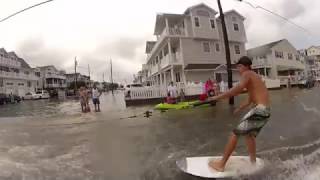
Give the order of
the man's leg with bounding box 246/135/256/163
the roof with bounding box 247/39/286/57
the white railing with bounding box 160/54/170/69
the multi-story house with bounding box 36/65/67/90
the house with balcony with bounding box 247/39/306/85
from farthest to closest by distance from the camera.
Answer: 1. the multi-story house with bounding box 36/65/67/90
2. the roof with bounding box 247/39/286/57
3. the house with balcony with bounding box 247/39/306/85
4. the white railing with bounding box 160/54/170/69
5. the man's leg with bounding box 246/135/256/163

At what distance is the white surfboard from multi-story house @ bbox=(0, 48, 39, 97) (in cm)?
6557

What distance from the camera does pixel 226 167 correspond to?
5305mm

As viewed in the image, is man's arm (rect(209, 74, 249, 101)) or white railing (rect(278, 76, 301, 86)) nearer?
man's arm (rect(209, 74, 249, 101))

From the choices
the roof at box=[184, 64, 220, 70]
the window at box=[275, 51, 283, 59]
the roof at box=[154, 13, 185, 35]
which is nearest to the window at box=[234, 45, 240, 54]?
the roof at box=[184, 64, 220, 70]

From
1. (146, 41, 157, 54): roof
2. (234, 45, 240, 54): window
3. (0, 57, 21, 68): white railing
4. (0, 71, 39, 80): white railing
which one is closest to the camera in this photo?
(234, 45, 240, 54): window

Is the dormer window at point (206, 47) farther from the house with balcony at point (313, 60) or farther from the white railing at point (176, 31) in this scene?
the house with balcony at point (313, 60)

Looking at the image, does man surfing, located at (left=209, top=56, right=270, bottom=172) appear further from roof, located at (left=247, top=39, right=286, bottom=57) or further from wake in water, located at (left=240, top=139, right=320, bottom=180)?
roof, located at (left=247, top=39, right=286, bottom=57)

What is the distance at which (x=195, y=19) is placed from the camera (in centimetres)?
3706

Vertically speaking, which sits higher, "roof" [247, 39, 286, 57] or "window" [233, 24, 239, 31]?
"window" [233, 24, 239, 31]

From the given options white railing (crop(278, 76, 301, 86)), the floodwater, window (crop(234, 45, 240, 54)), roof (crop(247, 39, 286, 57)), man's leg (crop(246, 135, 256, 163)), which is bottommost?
the floodwater

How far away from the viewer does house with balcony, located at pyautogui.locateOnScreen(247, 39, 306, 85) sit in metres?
47.0

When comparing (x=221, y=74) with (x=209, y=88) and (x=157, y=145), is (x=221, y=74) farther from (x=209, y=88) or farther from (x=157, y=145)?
(x=157, y=145)

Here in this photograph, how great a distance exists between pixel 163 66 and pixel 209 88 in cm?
1732

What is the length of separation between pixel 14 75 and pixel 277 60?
169ft
